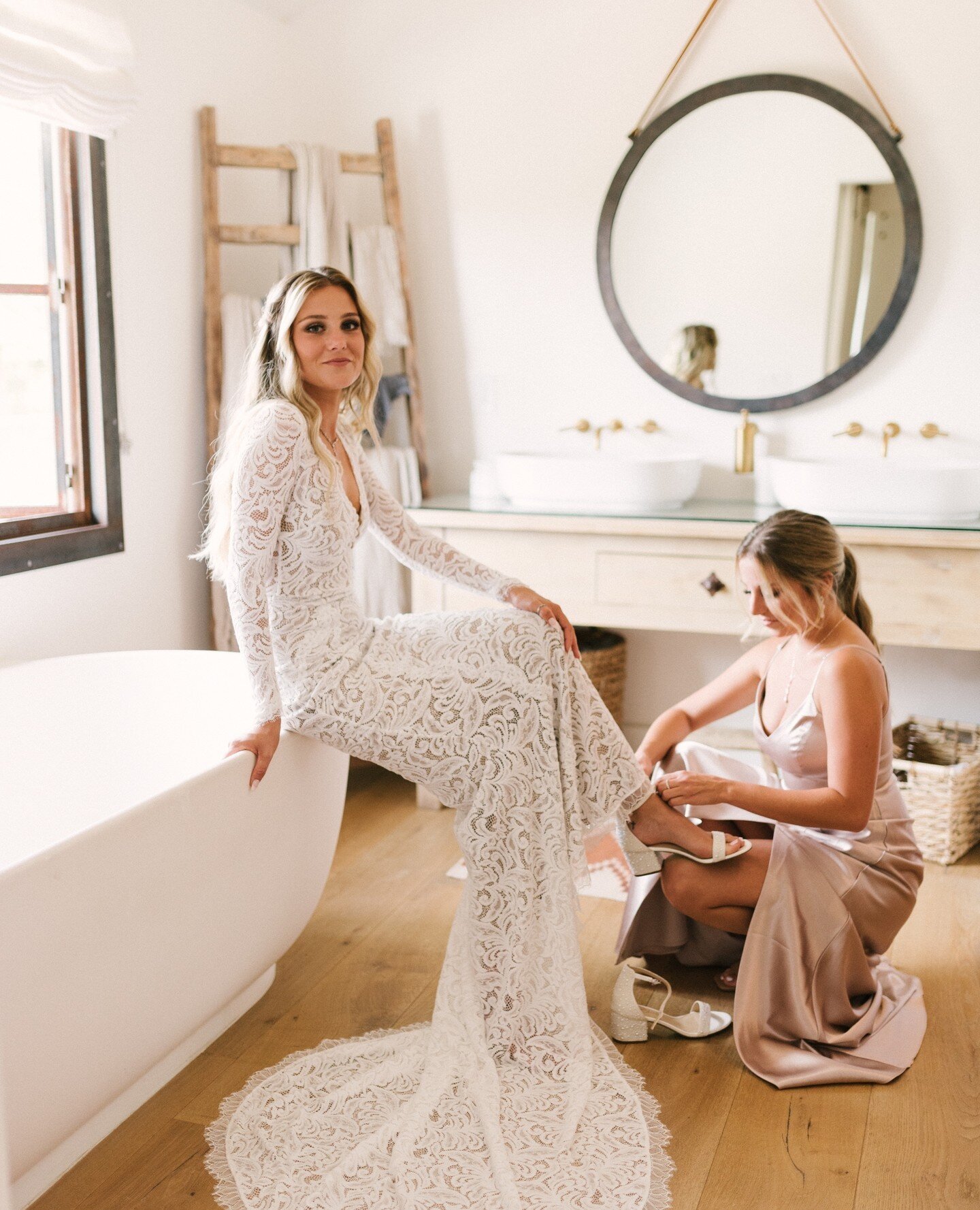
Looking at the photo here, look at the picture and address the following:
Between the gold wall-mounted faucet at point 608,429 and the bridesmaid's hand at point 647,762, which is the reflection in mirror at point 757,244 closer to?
the gold wall-mounted faucet at point 608,429

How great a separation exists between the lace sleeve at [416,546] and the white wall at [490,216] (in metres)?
0.92

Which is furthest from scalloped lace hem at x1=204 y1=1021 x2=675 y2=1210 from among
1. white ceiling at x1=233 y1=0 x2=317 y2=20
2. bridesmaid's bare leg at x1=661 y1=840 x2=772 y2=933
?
white ceiling at x1=233 y1=0 x2=317 y2=20

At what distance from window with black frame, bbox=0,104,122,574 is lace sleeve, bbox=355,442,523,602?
0.90m

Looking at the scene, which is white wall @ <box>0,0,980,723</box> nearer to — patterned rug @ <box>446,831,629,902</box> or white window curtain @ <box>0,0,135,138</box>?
white window curtain @ <box>0,0,135,138</box>

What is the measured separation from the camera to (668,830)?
85.0 inches

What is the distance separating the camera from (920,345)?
341 centimetres

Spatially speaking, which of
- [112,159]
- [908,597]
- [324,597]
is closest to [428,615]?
[324,597]

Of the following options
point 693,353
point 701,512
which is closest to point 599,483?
point 701,512

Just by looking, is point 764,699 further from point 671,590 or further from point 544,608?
point 671,590

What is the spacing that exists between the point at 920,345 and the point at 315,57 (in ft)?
6.99

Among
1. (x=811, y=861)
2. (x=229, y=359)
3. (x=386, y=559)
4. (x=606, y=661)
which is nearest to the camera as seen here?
(x=811, y=861)

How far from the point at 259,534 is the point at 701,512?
1590 millimetres

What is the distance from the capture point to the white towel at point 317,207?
135 inches

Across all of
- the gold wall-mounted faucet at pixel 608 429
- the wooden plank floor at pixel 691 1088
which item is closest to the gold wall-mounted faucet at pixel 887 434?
the gold wall-mounted faucet at pixel 608 429
